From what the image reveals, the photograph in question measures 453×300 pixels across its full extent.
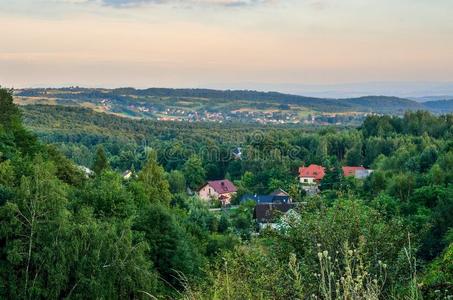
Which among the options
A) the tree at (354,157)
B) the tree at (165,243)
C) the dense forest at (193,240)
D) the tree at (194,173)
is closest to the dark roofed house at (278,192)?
the dense forest at (193,240)

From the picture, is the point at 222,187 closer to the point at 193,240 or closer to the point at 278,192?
the point at 278,192

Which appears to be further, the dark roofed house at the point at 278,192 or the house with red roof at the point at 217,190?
the house with red roof at the point at 217,190

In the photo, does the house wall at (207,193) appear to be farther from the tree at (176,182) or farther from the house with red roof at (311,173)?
the house with red roof at (311,173)

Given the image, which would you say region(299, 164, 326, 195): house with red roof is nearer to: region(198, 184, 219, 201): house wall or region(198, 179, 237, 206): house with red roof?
region(198, 179, 237, 206): house with red roof

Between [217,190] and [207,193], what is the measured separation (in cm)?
189

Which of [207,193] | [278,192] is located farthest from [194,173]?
[278,192]

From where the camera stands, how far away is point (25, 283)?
47.9 feet

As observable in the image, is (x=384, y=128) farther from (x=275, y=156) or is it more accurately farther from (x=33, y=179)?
(x=33, y=179)

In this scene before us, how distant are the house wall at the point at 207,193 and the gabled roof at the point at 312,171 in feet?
38.8

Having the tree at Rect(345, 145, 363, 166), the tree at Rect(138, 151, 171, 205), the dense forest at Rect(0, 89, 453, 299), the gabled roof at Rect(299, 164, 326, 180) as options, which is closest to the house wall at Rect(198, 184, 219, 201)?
the gabled roof at Rect(299, 164, 326, 180)

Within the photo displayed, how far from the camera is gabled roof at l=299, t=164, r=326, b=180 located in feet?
240

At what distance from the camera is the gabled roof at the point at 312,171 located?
73000 mm

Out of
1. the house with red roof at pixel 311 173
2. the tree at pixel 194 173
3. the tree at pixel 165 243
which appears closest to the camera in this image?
the tree at pixel 165 243

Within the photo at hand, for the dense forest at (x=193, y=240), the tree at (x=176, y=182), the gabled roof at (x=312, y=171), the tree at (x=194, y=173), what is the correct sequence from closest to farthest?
the dense forest at (x=193, y=240) → the tree at (x=176, y=182) → the gabled roof at (x=312, y=171) → the tree at (x=194, y=173)
